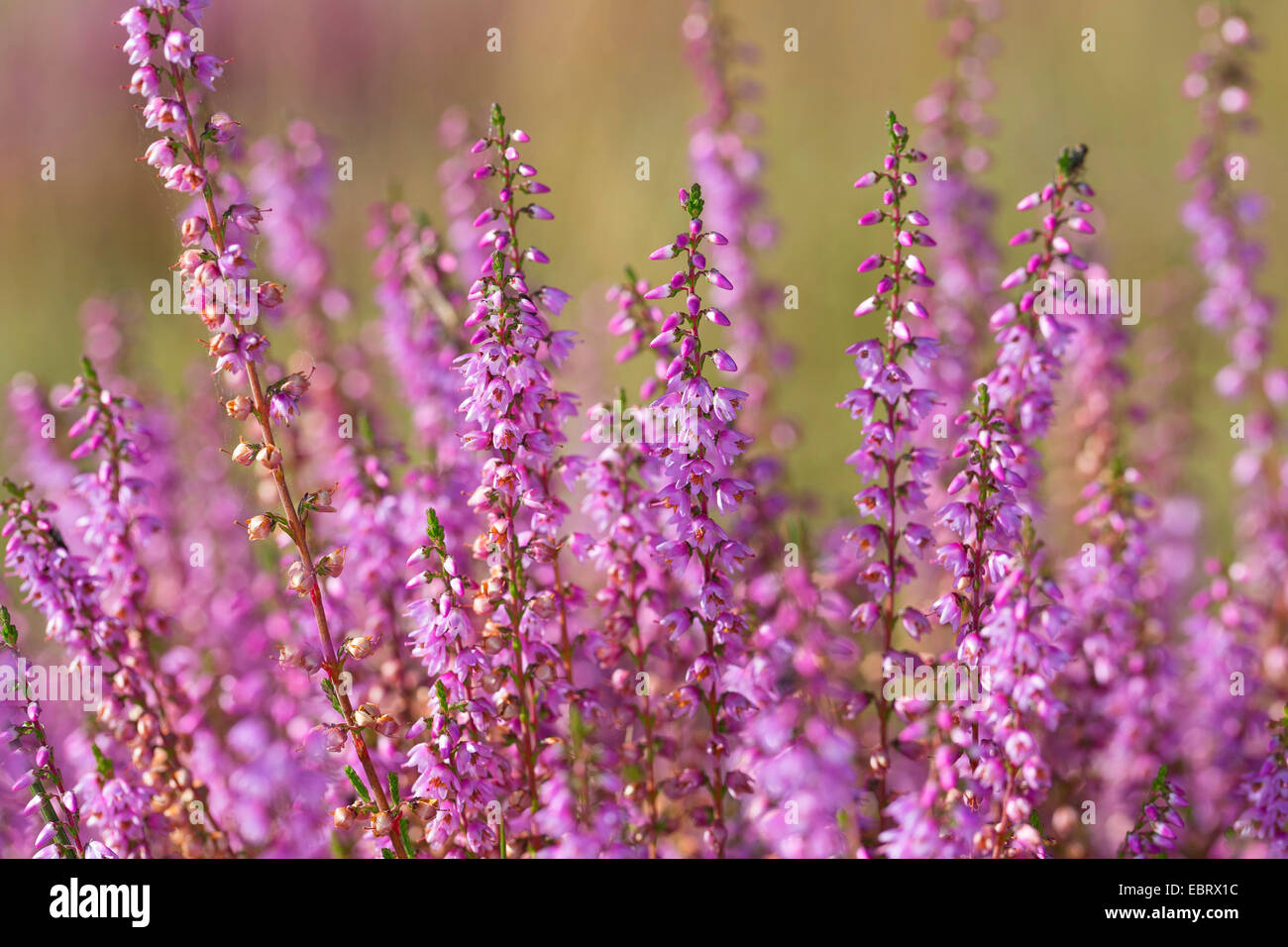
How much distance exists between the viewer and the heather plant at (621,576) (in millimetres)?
3369

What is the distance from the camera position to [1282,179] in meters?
9.79

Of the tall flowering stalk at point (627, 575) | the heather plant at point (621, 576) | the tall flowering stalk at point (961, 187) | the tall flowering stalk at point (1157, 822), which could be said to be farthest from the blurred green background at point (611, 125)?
the tall flowering stalk at point (1157, 822)

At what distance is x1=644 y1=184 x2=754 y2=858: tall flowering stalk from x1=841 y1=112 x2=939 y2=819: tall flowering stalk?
1.43 ft

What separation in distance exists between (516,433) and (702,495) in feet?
2.13

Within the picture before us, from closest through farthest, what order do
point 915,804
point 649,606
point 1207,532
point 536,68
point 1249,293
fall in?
point 915,804 < point 649,606 < point 1249,293 < point 1207,532 < point 536,68

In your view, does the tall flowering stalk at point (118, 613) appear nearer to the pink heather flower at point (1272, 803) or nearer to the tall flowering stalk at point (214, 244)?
the tall flowering stalk at point (214, 244)

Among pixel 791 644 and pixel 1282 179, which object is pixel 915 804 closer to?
pixel 791 644

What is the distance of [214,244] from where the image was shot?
10.9 feet

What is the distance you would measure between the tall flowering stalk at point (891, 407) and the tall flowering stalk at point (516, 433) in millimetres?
1051

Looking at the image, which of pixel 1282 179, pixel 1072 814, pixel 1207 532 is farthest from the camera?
pixel 1282 179

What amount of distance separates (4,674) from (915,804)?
304cm

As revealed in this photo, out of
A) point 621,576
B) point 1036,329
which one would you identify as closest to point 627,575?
point 621,576

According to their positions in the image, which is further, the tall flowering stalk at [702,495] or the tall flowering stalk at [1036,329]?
the tall flowering stalk at [1036,329]
